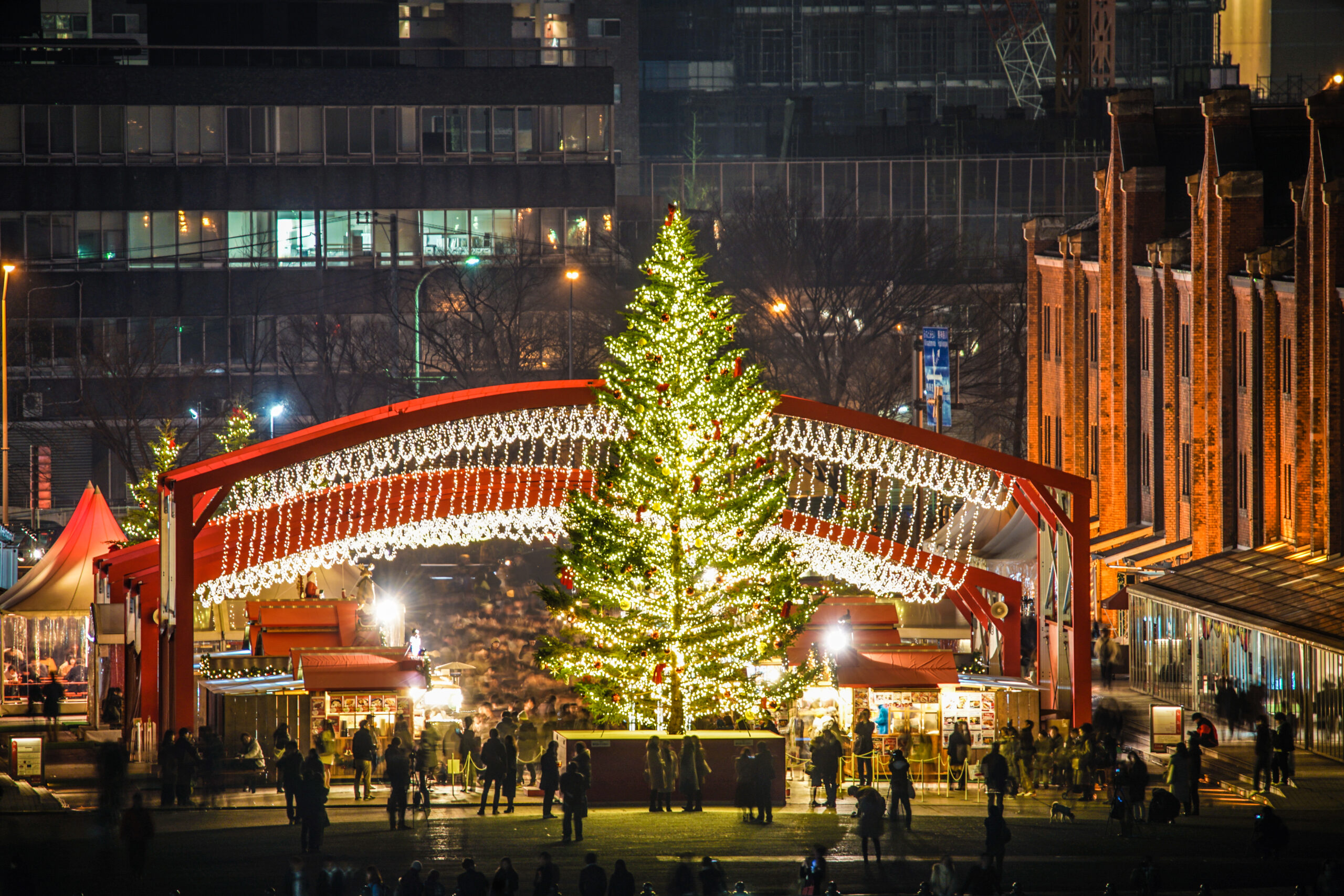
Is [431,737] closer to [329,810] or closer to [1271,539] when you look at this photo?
[329,810]

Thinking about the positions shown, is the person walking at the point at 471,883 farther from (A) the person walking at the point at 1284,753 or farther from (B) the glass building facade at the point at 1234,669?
(B) the glass building facade at the point at 1234,669

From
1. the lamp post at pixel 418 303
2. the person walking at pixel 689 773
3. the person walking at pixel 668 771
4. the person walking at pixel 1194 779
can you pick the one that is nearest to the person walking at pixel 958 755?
the person walking at pixel 1194 779

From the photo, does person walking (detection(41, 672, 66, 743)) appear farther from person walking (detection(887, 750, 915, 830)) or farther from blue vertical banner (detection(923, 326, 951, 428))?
blue vertical banner (detection(923, 326, 951, 428))

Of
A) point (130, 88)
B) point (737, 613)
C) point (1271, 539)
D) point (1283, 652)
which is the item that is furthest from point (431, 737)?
point (130, 88)

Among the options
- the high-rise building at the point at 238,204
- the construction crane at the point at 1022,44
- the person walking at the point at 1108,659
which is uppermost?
the construction crane at the point at 1022,44

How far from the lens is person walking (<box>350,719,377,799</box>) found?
31.0 metres

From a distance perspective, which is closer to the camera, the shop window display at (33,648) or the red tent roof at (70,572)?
the red tent roof at (70,572)

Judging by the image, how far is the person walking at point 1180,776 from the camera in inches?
1145

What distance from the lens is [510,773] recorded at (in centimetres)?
2975

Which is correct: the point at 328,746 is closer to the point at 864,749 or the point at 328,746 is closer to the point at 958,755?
the point at 864,749

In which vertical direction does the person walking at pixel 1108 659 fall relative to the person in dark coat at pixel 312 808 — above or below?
above

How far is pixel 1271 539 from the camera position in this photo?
46.8 metres

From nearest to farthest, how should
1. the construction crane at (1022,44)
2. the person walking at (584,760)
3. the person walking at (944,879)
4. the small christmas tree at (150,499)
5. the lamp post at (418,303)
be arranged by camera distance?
the person walking at (944,879) → the person walking at (584,760) → the small christmas tree at (150,499) → the lamp post at (418,303) → the construction crane at (1022,44)

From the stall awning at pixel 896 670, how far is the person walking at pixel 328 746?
838cm
